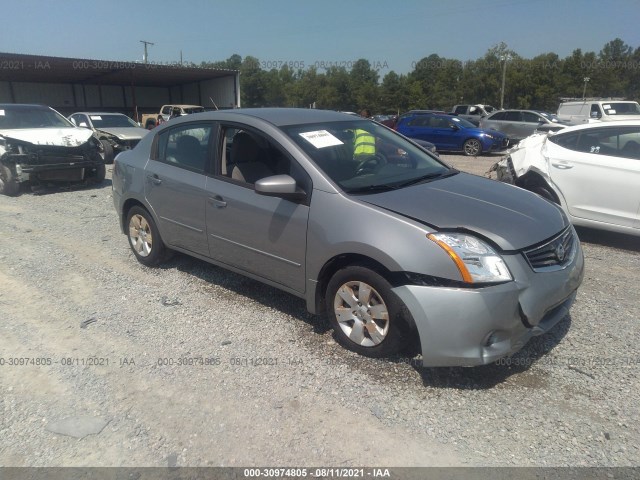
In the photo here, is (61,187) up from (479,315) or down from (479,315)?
down

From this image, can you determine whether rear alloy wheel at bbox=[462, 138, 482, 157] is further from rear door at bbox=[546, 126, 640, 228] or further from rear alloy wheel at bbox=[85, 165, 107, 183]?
rear alloy wheel at bbox=[85, 165, 107, 183]

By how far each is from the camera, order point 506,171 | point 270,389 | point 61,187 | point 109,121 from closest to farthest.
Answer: point 270,389
point 506,171
point 61,187
point 109,121

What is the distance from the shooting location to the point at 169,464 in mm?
2428

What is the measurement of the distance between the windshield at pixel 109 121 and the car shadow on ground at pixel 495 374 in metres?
14.4

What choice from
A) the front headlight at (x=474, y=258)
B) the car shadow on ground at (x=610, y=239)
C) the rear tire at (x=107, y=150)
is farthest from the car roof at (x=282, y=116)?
the rear tire at (x=107, y=150)

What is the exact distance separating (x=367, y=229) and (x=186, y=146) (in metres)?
2.28

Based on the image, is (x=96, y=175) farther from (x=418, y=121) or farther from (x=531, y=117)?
(x=531, y=117)

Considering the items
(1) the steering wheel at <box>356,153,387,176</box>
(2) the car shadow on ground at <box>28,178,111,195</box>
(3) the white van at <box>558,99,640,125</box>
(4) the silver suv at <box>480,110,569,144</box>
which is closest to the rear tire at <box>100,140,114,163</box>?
(2) the car shadow on ground at <box>28,178,111,195</box>

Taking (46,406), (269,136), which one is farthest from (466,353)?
(46,406)

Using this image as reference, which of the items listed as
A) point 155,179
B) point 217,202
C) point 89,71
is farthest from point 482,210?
point 89,71

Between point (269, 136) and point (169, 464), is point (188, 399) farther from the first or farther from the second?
point (269, 136)

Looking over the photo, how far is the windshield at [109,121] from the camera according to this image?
14.8 meters

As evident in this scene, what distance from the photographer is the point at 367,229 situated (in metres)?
3.07

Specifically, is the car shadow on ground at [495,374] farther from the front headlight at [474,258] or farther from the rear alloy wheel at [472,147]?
the rear alloy wheel at [472,147]
